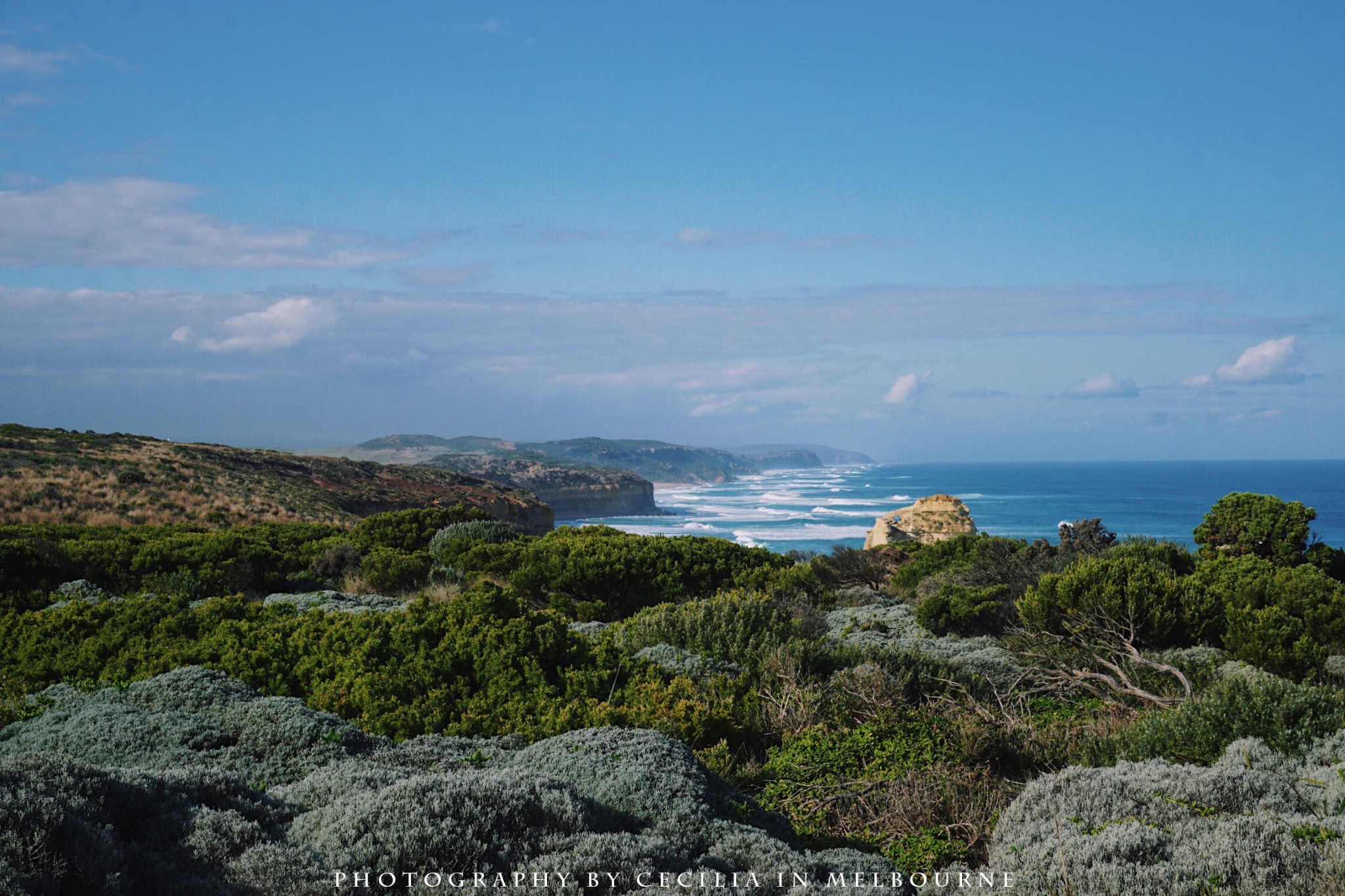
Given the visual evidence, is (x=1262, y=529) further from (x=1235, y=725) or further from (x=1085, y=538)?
(x=1235, y=725)

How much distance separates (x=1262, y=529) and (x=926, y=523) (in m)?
13.1

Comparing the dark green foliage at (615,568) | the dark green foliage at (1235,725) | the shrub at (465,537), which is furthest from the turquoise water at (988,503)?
the dark green foliage at (1235,725)

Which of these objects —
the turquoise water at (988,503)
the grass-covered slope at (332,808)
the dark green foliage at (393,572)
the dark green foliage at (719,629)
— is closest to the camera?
the grass-covered slope at (332,808)

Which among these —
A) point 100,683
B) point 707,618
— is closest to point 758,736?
point 707,618

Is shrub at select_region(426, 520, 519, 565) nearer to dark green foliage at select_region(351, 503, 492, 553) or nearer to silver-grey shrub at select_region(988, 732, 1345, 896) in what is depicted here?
dark green foliage at select_region(351, 503, 492, 553)

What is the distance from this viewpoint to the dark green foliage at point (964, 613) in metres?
9.41

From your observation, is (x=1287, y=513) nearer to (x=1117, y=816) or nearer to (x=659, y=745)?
(x=1117, y=816)

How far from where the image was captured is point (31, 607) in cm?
827

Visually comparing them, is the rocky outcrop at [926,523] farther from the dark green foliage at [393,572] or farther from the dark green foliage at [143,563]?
the dark green foliage at [143,563]

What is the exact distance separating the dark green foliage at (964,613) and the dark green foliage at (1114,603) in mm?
1090

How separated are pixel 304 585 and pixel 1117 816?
10287 mm

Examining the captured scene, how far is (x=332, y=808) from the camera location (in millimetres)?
3049

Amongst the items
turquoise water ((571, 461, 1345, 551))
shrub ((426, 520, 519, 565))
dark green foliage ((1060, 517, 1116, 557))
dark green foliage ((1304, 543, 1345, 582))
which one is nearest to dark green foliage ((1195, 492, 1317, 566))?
dark green foliage ((1304, 543, 1345, 582))

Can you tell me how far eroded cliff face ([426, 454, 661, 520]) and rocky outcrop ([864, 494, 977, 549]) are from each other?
169ft
